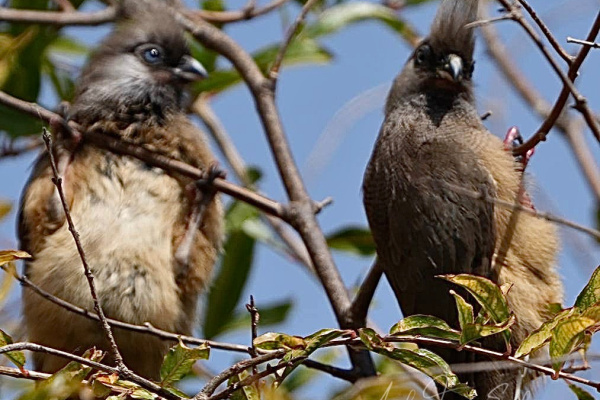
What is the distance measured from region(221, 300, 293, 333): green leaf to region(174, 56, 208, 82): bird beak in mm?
1366

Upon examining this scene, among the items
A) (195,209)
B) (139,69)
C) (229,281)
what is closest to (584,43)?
(195,209)

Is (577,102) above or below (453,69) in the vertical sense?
below

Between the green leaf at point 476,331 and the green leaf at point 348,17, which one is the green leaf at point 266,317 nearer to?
the green leaf at point 348,17

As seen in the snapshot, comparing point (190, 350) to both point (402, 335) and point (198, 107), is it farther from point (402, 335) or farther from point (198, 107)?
point (198, 107)

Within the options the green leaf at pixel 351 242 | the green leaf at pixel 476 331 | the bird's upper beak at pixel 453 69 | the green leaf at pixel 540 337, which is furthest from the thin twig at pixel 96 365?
the green leaf at pixel 351 242

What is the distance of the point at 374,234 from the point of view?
426 cm

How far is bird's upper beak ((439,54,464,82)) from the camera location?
15.1 feet

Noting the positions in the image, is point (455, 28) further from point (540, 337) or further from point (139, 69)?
point (540, 337)

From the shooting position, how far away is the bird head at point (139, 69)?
15.7ft

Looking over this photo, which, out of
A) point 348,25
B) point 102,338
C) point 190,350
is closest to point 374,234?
point 102,338

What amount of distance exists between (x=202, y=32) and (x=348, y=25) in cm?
116

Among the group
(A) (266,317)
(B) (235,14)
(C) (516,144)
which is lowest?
(A) (266,317)

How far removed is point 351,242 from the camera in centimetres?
572

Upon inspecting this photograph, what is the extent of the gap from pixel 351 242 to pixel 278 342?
116 inches
